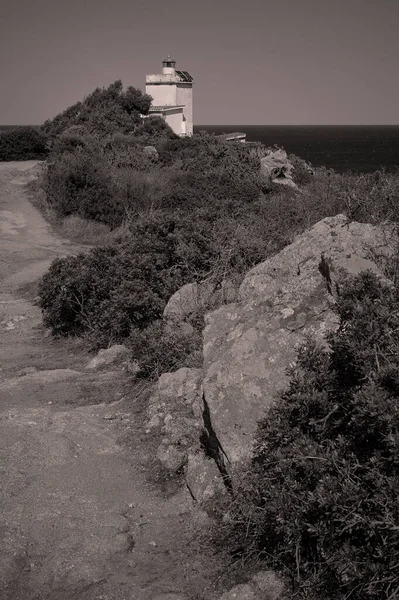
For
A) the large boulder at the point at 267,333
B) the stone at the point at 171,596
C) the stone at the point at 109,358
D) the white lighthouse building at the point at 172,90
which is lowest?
the stone at the point at 109,358

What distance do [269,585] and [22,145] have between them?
33.3m

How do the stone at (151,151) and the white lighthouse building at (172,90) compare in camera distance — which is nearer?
the stone at (151,151)

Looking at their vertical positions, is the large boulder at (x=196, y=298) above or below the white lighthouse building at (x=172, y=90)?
below

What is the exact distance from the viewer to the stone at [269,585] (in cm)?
371

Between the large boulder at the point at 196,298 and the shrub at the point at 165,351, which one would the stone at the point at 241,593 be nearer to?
the shrub at the point at 165,351

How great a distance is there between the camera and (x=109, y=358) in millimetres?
8344

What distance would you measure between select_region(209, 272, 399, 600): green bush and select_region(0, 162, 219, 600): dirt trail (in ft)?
1.78

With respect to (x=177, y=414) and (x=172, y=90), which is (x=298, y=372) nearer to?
(x=177, y=414)

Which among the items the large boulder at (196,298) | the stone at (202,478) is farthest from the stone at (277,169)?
the stone at (202,478)

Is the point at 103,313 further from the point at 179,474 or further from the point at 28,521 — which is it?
the point at 28,521

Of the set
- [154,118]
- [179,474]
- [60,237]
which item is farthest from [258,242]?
[154,118]

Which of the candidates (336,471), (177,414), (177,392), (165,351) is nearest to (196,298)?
(165,351)

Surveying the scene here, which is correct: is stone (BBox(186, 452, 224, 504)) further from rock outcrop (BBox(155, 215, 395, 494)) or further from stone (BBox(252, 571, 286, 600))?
stone (BBox(252, 571, 286, 600))

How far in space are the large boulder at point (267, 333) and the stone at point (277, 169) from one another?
20.6 meters
